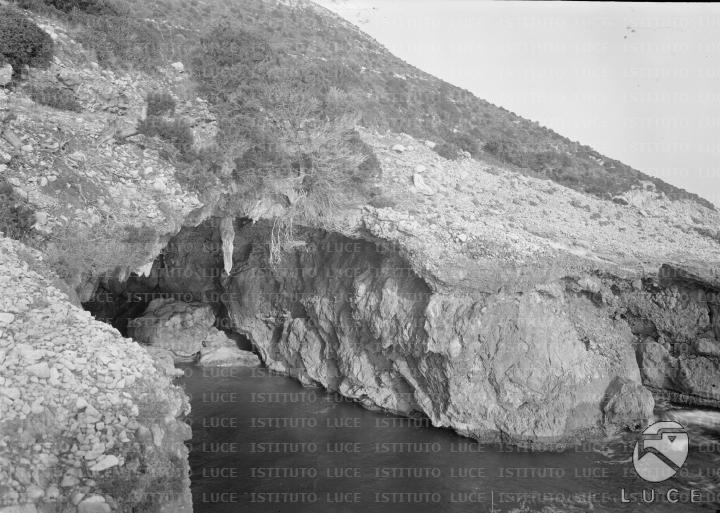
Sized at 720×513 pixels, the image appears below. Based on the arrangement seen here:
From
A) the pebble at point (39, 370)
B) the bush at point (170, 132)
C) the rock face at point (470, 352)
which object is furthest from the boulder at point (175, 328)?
the pebble at point (39, 370)

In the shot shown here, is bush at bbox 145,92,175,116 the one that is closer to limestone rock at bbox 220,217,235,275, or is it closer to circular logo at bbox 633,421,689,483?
limestone rock at bbox 220,217,235,275

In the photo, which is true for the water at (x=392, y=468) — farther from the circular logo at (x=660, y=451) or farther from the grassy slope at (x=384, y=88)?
the grassy slope at (x=384, y=88)

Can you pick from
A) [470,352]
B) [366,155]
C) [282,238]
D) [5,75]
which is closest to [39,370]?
[5,75]

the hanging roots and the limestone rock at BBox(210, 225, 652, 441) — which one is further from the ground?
the hanging roots

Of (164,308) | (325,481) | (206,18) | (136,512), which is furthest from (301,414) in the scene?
(206,18)

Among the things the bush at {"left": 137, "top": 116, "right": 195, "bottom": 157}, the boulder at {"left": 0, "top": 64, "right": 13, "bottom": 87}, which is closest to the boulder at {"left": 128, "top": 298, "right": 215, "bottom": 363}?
the bush at {"left": 137, "top": 116, "right": 195, "bottom": 157}

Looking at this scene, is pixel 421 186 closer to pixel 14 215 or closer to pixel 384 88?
pixel 14 215
